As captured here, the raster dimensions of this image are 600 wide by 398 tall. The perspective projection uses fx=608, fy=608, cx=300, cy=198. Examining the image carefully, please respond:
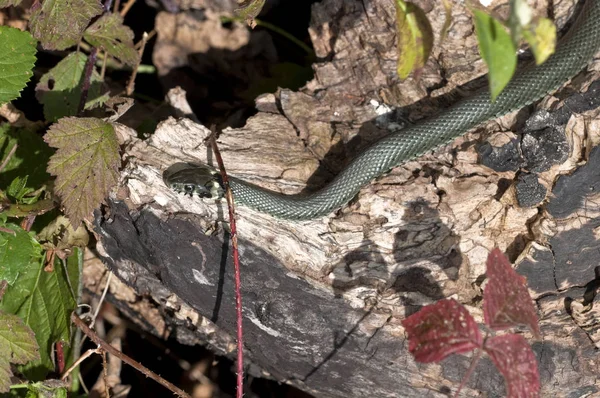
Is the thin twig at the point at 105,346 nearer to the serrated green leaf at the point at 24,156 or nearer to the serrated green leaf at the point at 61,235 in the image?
the serrated green leaf at the point at 61,235

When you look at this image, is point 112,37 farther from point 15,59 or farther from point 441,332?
point 441,332

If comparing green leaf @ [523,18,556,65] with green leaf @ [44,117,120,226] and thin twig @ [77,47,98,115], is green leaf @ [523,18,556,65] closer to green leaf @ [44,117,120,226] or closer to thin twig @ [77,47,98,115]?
green leaf @ [44,117,120,226]

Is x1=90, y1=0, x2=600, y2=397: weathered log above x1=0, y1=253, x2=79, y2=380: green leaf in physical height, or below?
above

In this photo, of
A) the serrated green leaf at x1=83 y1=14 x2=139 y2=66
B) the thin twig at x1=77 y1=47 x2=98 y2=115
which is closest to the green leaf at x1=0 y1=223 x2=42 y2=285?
the thin twig at x1=77 y1=47 x2=98 y2=115

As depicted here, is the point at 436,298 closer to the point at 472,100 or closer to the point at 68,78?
the point at 472,100

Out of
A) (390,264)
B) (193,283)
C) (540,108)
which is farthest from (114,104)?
(540,108)

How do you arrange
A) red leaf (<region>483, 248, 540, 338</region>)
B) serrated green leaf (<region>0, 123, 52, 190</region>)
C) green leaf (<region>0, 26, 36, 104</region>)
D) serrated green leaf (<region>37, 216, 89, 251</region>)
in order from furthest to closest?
serrated green leaf (<region>0, 123, 52, 190</region>) < serrated green leaf (<region>37, 216, 89, 251</region>) < green leaf (<region>0, 26, 36, 104</region>) < red leaf (<region>483, 248, 540, 338</region>)

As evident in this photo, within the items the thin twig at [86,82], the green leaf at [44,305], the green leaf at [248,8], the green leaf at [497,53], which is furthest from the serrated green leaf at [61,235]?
the green leaf at [497,53]
